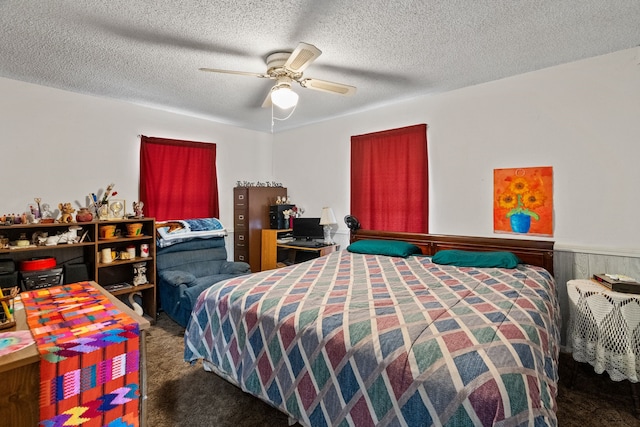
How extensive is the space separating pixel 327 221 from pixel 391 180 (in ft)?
3.52

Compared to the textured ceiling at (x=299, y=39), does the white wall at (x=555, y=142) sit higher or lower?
lower

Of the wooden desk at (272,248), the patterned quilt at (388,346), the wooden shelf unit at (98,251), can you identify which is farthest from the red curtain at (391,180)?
the wooden shelf unit at (98,251)

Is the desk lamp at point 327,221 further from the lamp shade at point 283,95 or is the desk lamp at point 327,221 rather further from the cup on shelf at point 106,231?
the cup on shelf at point 106,231

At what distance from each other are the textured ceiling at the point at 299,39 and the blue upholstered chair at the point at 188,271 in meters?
1.93

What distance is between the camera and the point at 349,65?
2.72 m

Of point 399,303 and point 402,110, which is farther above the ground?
point 402,110

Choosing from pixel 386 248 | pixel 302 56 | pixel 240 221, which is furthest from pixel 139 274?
pixel 302 56

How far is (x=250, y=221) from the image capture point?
4660 mm

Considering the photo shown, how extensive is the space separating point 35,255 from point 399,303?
358 cm

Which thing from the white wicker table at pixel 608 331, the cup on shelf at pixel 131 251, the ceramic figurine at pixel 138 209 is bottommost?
the white wicker table at pixel 608 331

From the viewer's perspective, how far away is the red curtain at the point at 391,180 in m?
3.66

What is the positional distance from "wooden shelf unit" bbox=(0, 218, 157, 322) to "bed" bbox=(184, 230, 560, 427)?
1.65m

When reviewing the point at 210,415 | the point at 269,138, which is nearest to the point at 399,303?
the point at 210,415

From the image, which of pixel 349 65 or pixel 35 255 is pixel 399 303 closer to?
pixel 349 65
